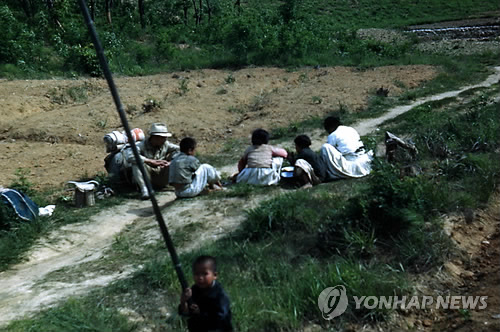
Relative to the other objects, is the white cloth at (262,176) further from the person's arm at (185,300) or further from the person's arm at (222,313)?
the person's arm at (185,300)

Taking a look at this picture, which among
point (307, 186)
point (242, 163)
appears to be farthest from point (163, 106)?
point (307, 186)

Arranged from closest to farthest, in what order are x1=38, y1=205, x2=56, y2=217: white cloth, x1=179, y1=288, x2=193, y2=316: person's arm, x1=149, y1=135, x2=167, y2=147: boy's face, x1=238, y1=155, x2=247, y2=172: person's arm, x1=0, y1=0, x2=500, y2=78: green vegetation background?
x1=179, y1=288, x2=193, y2=316: person's arm < x1=38, y1=205, x2=56, y2=217: white cloth < x1=238, y1=155, x2=247, y2=172: person's arm < x1=149, y1=135, x2=167, y2=147: boy's face < x1=0, y1=0, x2=500, y2=78: green vegetation background

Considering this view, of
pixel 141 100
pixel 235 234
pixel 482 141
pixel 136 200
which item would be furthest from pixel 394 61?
pixel 235 234

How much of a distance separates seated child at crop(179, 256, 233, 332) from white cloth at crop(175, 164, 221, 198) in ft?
12.9

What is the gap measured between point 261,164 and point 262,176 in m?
0.17

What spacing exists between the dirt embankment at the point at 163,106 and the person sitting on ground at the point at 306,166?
3.15 metres

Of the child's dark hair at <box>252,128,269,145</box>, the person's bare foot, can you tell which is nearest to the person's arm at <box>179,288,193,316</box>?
the person's bare foot

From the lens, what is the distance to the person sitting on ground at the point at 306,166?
7008mm

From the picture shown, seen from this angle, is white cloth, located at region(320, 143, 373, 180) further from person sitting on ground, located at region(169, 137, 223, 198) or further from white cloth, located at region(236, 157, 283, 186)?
person sitting on ground, located at region(169, 137, 223, 198)

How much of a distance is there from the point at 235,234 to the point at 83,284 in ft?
5.03

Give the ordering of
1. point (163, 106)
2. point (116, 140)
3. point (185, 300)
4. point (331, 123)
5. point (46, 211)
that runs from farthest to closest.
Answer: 1. point (163, 106)
2. point (116, 140)
3. point (331, 123)
4. point (46, 211)
5. point (185, 300)

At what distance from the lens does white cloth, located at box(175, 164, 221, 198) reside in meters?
7.07

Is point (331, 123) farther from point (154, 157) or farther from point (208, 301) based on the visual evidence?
point (208, 301)

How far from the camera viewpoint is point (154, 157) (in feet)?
26.2
